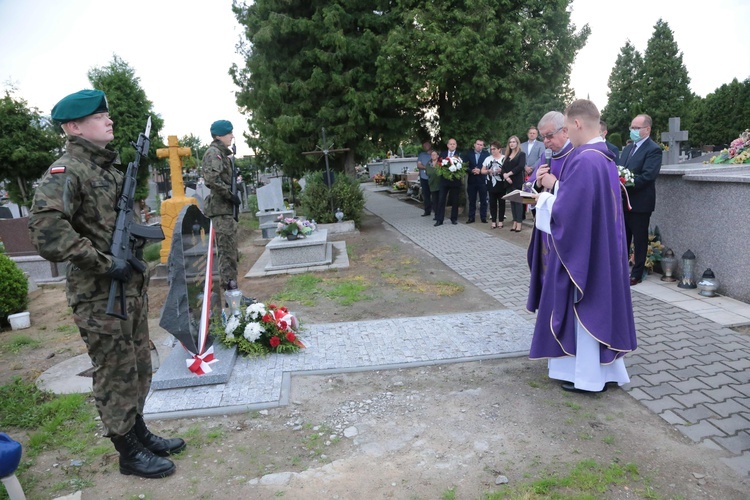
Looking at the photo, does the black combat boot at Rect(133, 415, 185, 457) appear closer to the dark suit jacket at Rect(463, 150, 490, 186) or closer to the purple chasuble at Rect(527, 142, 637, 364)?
the purple chasuble at Rect(527, 142, 637, 364)

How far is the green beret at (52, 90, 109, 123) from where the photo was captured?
9.95 ft

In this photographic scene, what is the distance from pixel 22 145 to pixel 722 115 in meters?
46.0

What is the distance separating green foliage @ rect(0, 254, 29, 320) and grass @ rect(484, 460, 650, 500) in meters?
7.09

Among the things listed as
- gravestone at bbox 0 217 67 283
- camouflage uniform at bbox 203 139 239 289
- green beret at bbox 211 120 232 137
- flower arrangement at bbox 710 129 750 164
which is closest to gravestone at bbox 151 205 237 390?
camouflage uniform at bbox 203 139 239 289

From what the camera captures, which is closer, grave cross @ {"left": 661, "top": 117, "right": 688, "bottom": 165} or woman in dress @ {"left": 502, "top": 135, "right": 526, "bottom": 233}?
grave cross @ {"left": 661, "top": 117, "right": 688, "bottom": 165}

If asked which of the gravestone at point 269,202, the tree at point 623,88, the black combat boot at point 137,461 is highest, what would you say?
the tree at point 623,88

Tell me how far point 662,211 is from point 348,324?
475cm

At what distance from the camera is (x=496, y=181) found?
12211 millimetres

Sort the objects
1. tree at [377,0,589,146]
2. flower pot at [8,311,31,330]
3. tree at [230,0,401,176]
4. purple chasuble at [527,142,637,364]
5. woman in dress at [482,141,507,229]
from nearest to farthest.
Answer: purple chasuble at [527,142,637,364], flower pot at [8,311,31,330], woman in dress at [482,141,507,229], tree at [377,0,589,146], tree at [230,0,401,176]

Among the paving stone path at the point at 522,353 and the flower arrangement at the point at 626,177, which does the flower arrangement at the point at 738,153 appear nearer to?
the flower arrangement at the point at 626,177

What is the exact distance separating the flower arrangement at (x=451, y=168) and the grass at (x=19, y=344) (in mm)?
8994

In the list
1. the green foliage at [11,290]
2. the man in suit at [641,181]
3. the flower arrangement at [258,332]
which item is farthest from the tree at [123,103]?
the man in suit at [641,181]

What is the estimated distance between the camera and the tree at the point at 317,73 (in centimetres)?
1346

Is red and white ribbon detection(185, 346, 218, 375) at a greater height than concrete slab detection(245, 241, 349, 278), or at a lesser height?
greater
